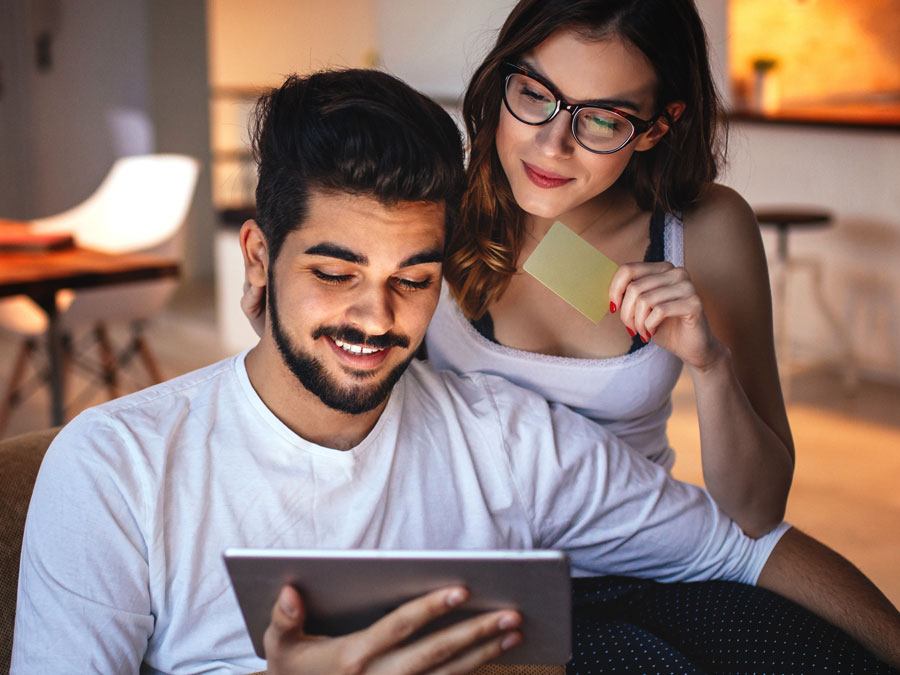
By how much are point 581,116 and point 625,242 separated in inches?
11.7

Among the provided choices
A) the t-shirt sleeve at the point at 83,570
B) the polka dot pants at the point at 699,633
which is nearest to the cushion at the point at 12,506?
the t-shirt sleeve at the point at 83,570

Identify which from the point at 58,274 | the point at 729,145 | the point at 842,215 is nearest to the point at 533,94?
the point at 58,274

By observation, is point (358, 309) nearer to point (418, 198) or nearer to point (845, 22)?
point (418, 198)

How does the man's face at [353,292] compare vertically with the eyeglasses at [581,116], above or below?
below

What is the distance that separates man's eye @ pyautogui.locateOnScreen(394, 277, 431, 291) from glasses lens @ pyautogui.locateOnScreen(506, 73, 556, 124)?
0.29 m

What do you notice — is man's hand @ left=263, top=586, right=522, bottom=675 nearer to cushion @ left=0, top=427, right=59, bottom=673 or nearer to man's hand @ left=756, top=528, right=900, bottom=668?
cushion @ left=0, top=427, right=59, bottom=673

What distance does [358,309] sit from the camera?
1217 millimetres

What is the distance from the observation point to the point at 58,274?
285 centimetres

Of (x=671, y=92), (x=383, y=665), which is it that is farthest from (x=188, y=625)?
(x=671, y=92)

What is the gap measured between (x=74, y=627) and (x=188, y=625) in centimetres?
14

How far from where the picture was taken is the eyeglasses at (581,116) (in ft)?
4.45

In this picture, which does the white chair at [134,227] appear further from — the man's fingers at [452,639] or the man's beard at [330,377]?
the man's fingers at [452,639]

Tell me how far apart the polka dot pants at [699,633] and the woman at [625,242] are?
13cm

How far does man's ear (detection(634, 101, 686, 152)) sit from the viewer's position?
4.75ft
